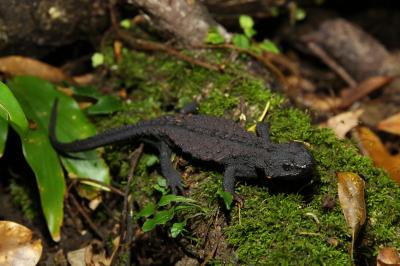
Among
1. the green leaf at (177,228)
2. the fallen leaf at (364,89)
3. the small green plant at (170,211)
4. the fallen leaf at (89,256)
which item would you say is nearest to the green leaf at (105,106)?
the small green plant at (170,211)

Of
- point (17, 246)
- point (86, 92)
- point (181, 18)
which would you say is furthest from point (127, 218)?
point (181, 18)

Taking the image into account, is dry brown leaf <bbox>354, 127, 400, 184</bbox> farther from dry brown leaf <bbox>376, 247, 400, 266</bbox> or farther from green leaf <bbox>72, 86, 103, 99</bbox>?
green leaf <bbox>72, 86, 103, 99</bbox>

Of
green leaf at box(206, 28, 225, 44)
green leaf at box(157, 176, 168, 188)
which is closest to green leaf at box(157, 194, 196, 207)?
green leaf at box(157, 176, 168, 188)

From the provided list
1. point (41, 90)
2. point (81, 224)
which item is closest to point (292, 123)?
point (81, 224)

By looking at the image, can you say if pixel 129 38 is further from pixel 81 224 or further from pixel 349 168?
pixel 349 168

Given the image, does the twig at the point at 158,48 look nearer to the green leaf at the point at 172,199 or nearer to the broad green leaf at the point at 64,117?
the broad green leaf at the point at 64,117

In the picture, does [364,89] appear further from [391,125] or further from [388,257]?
[388,257]
